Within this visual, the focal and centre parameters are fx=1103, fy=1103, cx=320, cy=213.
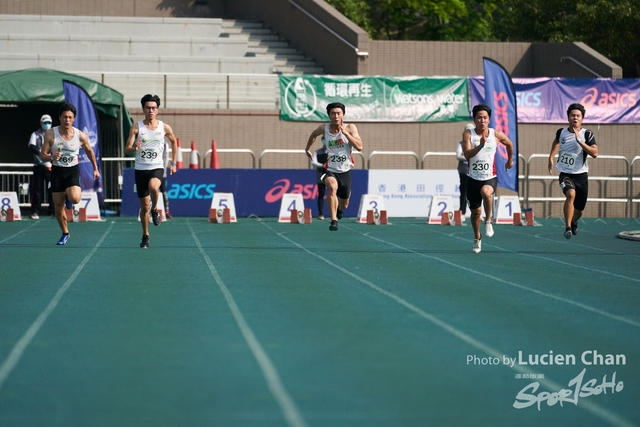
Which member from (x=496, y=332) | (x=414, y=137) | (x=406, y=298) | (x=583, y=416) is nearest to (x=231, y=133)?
(x=414, y=137)

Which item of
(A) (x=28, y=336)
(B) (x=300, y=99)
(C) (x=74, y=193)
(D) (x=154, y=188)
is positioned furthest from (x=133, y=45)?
(A) (x=28, y=336)

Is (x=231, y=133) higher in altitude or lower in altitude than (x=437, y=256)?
higher

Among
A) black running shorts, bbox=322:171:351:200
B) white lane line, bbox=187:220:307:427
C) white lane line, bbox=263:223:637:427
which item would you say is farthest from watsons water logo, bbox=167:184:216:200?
white lane line, bbox=187:220:307:427

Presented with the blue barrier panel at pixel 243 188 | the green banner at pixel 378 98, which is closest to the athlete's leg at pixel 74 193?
the blue barrier panel at pixel 243 188

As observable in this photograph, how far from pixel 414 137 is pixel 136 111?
7.44 meters

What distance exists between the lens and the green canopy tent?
2516 cm

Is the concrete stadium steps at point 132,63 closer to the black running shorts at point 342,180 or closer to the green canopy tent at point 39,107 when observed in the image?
the green canopy tent at point 39,107

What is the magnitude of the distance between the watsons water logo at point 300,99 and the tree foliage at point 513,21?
1376 cm

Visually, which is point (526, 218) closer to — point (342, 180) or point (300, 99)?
point (342, 180)

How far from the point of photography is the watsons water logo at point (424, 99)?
1154 inches

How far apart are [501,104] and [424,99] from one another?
22.7 ft

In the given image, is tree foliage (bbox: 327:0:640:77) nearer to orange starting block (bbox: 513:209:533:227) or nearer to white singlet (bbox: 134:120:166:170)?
orange starting block (bbox: 513:209:533:227)

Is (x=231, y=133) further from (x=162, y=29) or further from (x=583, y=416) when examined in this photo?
(x=583, y=416)

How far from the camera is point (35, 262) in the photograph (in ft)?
43.9
